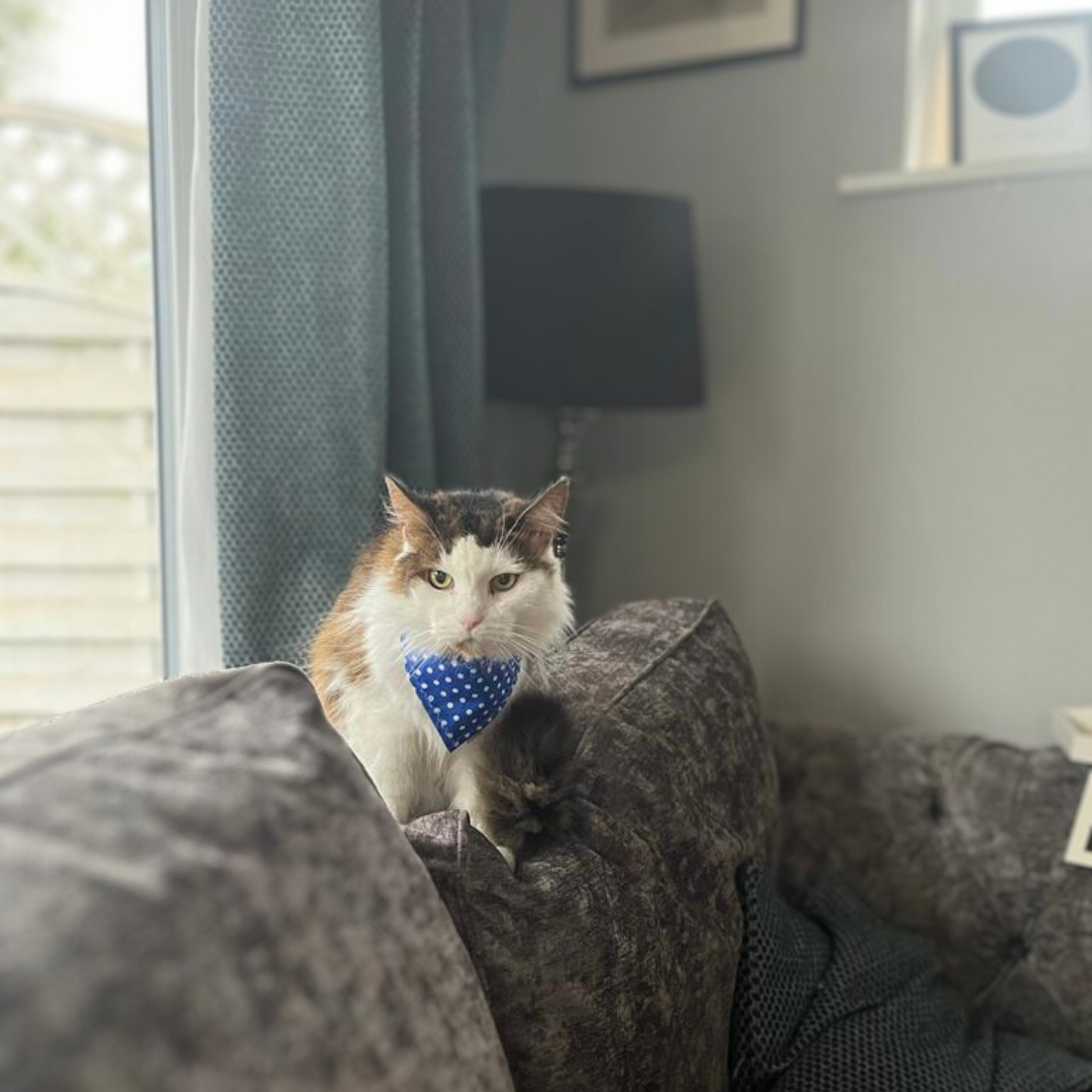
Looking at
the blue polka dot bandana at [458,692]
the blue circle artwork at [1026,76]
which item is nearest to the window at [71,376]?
the blue polka dot bandana at [458,692]

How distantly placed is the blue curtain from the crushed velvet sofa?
A: 0.36 meters

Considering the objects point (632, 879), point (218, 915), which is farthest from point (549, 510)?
point (218, 915)

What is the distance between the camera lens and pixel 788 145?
184 cm

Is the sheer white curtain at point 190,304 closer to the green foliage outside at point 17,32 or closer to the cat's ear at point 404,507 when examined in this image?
the cat's ear at point 404,507

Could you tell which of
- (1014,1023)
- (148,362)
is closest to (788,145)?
(148,362)

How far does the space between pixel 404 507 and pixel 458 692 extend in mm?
163

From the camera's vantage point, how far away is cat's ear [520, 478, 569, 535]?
92 centimetres

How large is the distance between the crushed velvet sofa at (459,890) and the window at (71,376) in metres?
0.89

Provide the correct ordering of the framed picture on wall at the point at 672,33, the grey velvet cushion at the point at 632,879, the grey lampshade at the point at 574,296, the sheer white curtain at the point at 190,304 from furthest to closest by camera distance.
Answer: the framed picture on wall at the point at 672,33, the grey lampshade at the point at 574,296, the sheer white curtain at the point at 190,304, the grey velvet cushion at the point at 632,879

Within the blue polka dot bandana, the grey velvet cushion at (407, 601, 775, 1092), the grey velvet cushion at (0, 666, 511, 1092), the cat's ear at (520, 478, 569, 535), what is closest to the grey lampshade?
the grey velvet cushion at (407, 601, 775, 1092)

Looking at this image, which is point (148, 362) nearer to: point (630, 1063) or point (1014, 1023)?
point (630, 1063)

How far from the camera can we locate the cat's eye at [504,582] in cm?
90

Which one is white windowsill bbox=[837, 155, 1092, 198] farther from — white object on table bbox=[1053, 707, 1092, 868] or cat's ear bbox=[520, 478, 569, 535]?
cat's ear bbox=[520, 478, 569, 535]

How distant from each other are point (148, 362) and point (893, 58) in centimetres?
128
